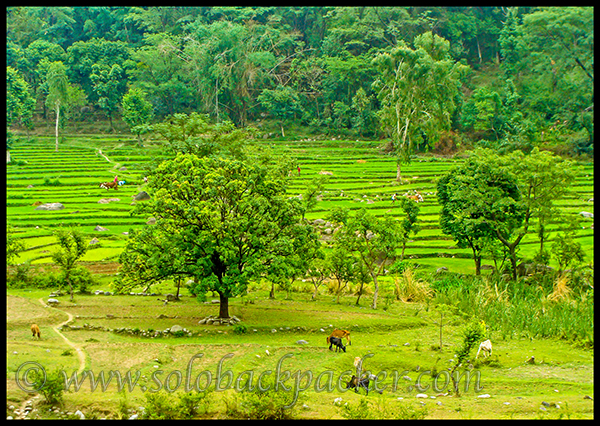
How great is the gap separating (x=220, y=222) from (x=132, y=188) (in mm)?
30662

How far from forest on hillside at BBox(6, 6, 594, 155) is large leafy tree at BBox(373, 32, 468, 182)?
99cm

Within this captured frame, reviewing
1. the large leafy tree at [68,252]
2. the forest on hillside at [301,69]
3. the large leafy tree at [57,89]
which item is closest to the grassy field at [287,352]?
the large leafy tree at [68,252]

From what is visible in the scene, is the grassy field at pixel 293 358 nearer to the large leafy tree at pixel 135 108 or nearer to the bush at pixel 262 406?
the bush at pixel 262 406

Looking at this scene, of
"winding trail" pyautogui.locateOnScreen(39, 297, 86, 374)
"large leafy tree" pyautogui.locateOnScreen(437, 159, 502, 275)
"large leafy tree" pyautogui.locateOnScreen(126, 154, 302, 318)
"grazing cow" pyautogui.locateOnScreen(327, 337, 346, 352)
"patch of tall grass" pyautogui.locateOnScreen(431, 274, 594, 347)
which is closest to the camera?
"winding trail" pyautogui.locateOnScreen(39, 297, 86, 374)

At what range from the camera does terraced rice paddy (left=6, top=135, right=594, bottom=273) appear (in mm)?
32688

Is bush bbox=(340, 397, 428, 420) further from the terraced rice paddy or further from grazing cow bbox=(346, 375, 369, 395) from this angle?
the terraced rice paddy

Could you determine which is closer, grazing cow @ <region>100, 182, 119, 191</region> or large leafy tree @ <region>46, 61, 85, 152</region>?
grazing cow @ <region>100, 182, 119, 191</region>

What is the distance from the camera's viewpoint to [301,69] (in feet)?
258

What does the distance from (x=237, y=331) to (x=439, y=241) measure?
706 inches

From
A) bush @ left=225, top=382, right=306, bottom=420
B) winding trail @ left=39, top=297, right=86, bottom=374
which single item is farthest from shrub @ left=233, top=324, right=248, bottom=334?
bush @ left=225, top=382, right=306, bottom=420

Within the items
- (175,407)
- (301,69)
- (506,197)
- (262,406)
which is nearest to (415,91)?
(506,197)

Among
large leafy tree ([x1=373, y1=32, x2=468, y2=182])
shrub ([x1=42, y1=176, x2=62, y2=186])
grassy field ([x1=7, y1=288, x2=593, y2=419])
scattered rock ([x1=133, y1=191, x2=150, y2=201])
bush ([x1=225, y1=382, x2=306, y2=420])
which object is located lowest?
grassy field ([x1=7, y1=288, x2=593, y2=419])

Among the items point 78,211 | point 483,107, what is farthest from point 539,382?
point 483,107
